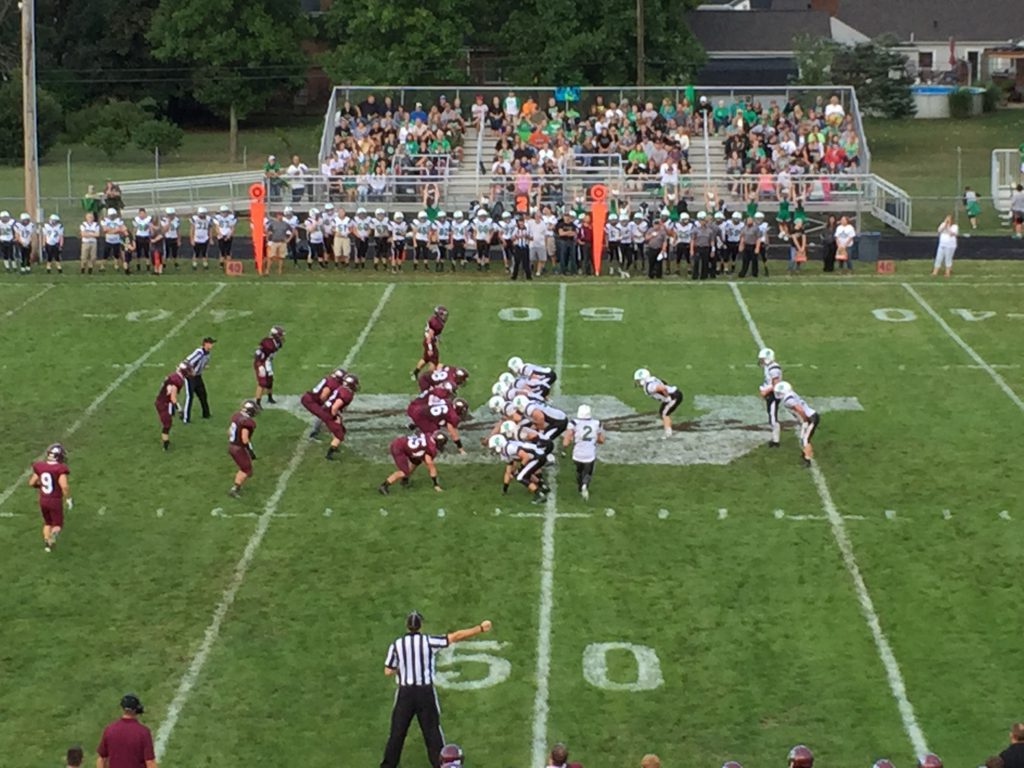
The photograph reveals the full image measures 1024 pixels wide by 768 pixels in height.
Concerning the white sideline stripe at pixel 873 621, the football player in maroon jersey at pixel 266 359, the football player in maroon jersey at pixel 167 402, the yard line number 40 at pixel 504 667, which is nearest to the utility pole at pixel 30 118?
the football player in maroon jersey at pixel 266 359

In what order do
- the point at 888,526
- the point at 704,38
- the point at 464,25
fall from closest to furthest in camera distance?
the point at 888,526 → the point at 464,25 → the point at 704,38

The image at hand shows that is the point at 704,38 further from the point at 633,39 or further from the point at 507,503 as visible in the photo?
the point at 507,503

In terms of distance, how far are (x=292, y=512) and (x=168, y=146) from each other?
37.1 metres

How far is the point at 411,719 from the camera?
12.3m

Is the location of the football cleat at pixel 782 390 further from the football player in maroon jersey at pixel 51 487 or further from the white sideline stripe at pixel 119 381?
the white sideline stripe at pixel 119 381

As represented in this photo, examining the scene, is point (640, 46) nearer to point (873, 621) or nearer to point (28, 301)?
point (28, 301)

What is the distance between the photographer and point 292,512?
1789 cm

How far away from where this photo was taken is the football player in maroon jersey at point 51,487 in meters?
16.5

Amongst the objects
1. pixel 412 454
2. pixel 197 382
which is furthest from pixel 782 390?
pixel 197 382

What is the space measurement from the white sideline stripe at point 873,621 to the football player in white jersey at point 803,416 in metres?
0.18

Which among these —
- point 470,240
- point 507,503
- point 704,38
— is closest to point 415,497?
point 507,503

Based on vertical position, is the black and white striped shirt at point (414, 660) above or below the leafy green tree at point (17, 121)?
below

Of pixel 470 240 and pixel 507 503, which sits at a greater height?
pixel 470 240

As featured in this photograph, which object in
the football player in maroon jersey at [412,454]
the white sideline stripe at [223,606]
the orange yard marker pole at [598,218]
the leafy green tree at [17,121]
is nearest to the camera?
the white sideline stripe at [223,606]
